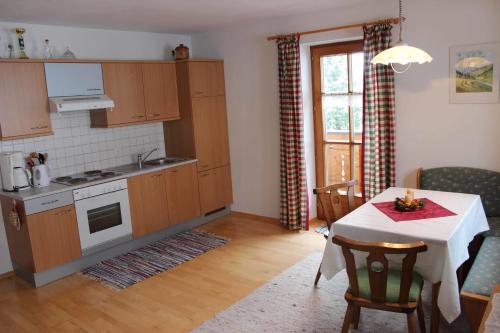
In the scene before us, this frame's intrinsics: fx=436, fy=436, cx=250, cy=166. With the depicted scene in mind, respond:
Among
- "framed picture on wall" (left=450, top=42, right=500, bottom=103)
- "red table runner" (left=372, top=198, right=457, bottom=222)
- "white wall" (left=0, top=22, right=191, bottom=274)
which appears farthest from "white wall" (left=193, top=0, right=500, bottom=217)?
"red table runner" (left=372, top=198, right=457, bottom=222)

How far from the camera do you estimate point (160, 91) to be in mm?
5016

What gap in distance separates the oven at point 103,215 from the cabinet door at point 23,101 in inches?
28.4

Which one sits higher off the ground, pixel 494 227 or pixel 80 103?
pixel 80 103

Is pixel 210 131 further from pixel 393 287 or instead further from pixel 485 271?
pixel 485 271

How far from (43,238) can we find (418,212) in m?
3.16

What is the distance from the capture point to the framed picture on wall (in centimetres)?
366

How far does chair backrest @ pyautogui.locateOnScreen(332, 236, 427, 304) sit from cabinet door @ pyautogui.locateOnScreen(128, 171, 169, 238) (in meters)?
2.75

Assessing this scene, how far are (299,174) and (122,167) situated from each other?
6.62ft

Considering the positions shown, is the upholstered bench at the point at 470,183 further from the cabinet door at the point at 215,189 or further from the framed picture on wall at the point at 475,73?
the cabinet door at the point at 215,189

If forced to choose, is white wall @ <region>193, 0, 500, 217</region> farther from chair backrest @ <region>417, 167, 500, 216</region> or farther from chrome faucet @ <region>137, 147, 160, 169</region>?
chrome faucet @ <region>137, 147, 160, 169</region>

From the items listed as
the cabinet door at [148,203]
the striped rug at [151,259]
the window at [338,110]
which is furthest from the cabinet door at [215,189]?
the window at [338,110]

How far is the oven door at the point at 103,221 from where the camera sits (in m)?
4.18

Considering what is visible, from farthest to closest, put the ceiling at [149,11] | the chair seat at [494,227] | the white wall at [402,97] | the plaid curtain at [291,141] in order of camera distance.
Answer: the plaid curtain at [291,141]
the white wall at [402,97]
the ceiling at [149,11]
the chair seat at [494,227]

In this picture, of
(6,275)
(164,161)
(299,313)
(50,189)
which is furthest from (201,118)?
(299,313)
